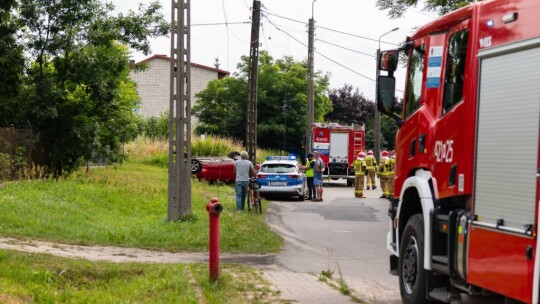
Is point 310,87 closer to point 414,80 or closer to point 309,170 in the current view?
point 309,170

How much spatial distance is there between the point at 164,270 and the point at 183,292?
1.63 m

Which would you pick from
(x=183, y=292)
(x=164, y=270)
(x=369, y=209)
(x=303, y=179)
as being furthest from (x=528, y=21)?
(x=303, y=179)

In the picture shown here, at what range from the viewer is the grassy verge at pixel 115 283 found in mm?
9164

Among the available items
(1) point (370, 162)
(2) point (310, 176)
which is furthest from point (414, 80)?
(1) point (370, 162)

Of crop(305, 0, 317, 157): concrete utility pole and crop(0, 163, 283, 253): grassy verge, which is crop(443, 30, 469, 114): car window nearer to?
crop(0, 163, 283, 253): grassy verge

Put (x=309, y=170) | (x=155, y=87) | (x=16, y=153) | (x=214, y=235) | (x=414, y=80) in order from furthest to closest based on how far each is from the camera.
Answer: (x=155, y=87), (x=309, y=170), (x=16, y=153), (x=214, y=235), (x=414, y=80)

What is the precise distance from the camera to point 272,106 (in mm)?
63625

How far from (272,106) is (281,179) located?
3479cm

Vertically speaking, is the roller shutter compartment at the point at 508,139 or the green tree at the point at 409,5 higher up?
the green tree at the point at 409,5

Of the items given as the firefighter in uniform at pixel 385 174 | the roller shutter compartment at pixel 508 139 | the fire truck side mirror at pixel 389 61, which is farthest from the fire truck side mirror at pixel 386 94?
the firefighter in uniform at pixel 385 174

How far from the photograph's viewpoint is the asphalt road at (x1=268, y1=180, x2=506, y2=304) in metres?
11.8

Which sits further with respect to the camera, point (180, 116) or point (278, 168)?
point (278, 168)

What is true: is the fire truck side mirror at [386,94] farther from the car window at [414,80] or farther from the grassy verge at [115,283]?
the grassy verge at [115,283]

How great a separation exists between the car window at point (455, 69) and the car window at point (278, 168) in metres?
21.1
